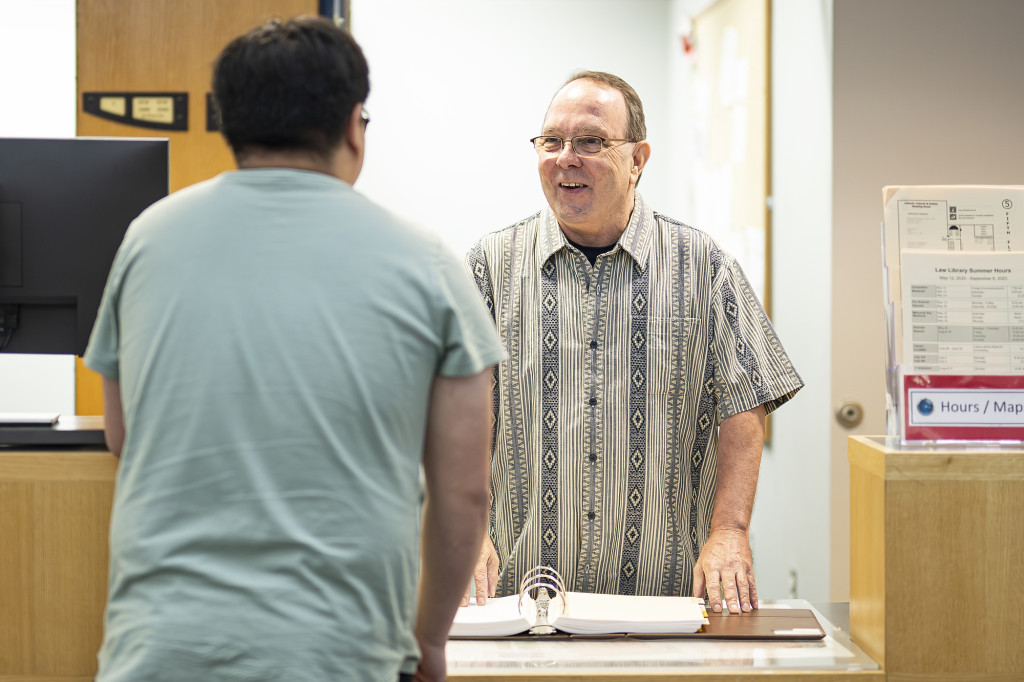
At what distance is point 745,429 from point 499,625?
0.70 metres

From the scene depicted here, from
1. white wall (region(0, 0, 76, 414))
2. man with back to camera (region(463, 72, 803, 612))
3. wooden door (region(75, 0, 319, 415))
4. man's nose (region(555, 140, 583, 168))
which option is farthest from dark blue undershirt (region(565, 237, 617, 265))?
white wall (region(0, 0, 76, 414))

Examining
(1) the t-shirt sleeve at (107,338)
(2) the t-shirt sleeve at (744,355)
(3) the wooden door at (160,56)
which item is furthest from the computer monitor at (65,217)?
(3) the wooden door at (160,56)

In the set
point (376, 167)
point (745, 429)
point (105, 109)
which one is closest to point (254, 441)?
point (745, 429)

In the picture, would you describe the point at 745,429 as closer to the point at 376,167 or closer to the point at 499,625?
the point at 499,625

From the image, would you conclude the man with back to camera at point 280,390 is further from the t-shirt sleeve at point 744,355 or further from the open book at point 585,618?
the t-shirt sleeve at point 744,355

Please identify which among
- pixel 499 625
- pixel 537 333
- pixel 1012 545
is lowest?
pixel 499 625

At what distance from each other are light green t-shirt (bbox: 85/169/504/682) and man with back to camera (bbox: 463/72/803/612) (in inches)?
38.3

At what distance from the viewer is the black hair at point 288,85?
1.00m

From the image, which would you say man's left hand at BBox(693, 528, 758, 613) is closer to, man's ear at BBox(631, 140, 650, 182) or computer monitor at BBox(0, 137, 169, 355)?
man's ear at BBox(631, 140, 650, 182)

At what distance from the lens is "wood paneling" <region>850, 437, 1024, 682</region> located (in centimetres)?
142

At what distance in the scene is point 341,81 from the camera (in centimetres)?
101

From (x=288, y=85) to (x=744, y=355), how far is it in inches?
47.1

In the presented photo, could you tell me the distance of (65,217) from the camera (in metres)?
1.56

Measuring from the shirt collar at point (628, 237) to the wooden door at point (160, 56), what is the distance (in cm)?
132
